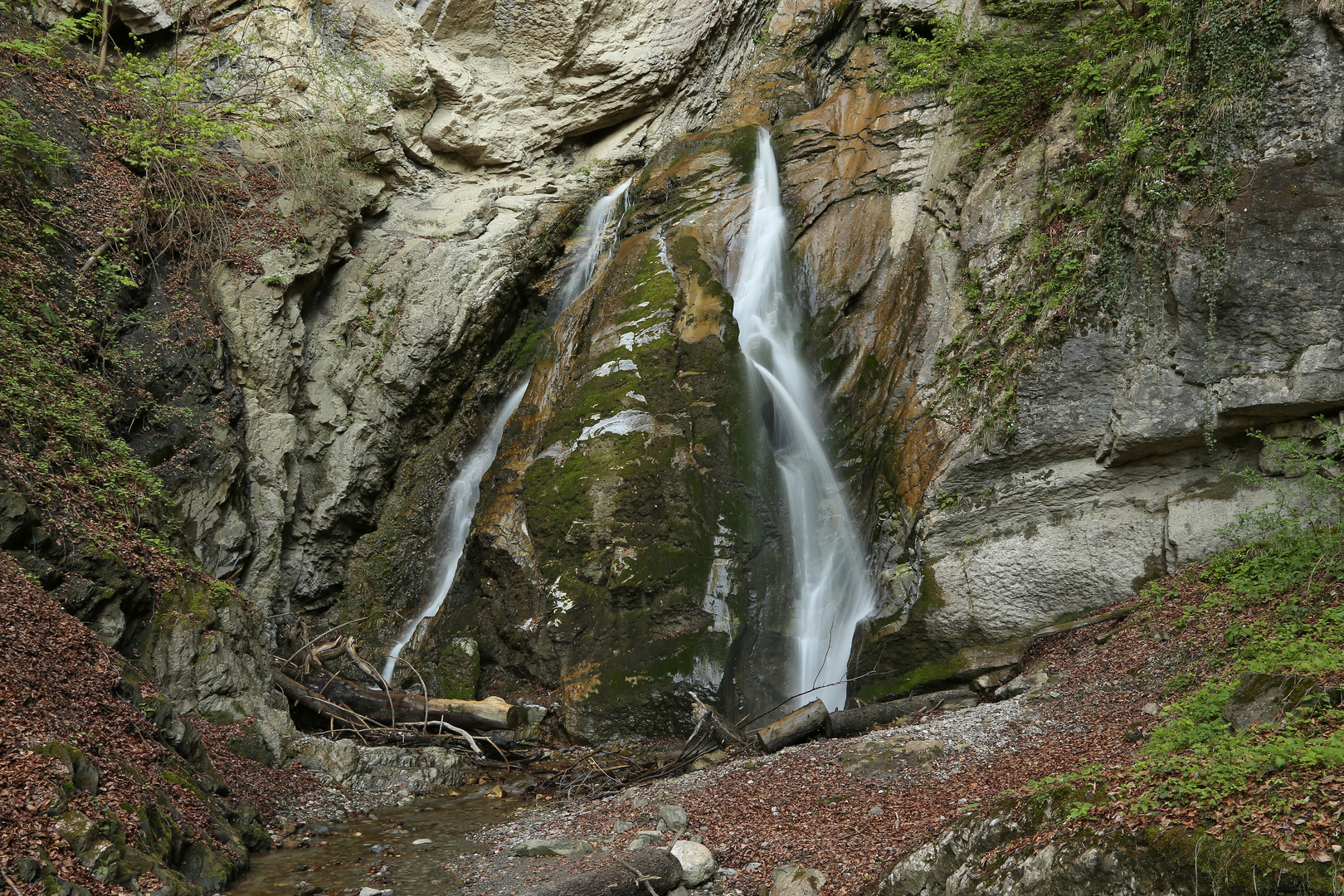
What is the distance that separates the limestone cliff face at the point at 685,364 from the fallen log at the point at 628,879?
137 inches

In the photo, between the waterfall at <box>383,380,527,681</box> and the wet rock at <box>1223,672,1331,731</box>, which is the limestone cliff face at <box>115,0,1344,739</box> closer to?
the waterfall at <box>383,380,527,681</box>

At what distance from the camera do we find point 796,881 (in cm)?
489

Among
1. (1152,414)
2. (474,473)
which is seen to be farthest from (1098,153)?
(474,473)

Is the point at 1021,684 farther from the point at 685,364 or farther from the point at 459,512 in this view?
the point at 459,512

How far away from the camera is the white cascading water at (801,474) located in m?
9.39

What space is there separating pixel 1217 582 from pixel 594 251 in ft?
36.8

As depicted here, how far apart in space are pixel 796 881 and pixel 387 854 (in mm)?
3674

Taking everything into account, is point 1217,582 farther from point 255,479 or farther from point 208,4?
point 208,4

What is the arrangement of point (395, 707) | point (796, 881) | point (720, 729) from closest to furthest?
point (796, 881), point (720, 729), point (395, 707)

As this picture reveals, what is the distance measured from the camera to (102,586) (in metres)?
7.30

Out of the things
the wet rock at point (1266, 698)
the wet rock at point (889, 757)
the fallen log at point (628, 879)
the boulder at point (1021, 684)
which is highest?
the wet rock at point (1266, 698)

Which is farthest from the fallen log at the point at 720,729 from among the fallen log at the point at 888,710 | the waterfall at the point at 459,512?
the waterfall at the point at 459,512

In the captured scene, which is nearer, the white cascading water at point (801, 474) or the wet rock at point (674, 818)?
the wet rock at point (674, 818)

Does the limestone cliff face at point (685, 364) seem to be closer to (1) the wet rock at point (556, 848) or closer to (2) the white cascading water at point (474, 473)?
(2) the white cascading water at point (474, 473)
